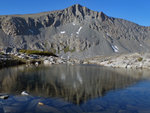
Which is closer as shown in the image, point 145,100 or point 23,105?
point 23,105

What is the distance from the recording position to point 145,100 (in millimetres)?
23578

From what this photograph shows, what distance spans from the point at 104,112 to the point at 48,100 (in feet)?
27.7

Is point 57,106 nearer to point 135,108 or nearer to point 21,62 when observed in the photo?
point 135,108

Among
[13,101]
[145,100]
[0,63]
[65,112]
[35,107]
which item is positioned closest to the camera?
[65,112]

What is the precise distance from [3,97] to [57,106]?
8654mm

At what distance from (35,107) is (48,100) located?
342 cm

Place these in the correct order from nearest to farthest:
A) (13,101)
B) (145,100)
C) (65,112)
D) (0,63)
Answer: (65,112)
(13,101)
(145,100)
(0,63)

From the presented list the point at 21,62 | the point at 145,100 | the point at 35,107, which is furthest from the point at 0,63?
the point at 145,100

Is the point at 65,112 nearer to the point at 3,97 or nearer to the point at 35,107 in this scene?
the point at 35,107

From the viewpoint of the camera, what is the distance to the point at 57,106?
1984 cm

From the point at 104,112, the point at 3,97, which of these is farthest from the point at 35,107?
the point at 104,112

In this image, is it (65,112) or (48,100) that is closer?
(65,112)

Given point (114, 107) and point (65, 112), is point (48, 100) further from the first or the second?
point (114, 107)

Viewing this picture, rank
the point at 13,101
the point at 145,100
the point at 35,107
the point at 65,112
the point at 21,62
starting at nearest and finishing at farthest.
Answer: the point at 65,112 < the point at 35,107 < the point at 13,101 < the point at 145,100 < the point at 21,62
